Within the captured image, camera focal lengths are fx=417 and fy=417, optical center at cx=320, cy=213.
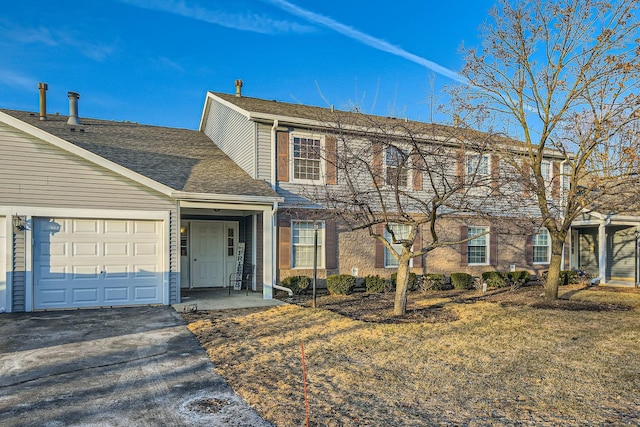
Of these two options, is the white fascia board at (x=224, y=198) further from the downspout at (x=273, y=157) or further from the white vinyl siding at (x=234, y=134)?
the white vinyl siding at (x=234, y=134)

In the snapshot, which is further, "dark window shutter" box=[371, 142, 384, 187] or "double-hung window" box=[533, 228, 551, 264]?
"double-hung window" box=[533, 228, 551, 264]

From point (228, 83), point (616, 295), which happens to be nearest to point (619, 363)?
point (616, 295)

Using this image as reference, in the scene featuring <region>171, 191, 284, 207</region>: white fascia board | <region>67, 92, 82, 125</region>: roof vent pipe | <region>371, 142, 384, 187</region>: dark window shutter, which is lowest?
<region>171, 191, 284, 207</region>: white fascia board

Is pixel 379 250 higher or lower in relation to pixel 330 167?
lower

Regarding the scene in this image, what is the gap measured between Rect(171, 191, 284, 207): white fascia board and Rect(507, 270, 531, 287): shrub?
878cm

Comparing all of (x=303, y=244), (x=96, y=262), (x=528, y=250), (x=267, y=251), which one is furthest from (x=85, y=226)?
(x=528, y=250)

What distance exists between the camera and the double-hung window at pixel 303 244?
1236 centimetres

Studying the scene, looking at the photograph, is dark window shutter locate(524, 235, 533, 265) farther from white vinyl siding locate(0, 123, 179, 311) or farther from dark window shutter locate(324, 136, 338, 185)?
white vinyl siding locate(0, 123, 179, 311)

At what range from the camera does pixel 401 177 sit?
11953mm

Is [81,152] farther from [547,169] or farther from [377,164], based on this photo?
[547,169]

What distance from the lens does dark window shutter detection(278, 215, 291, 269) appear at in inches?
472

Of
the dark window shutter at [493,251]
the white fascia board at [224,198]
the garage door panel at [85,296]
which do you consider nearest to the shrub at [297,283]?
the white fascia board at [224,198]

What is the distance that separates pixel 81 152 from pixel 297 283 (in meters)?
6.20

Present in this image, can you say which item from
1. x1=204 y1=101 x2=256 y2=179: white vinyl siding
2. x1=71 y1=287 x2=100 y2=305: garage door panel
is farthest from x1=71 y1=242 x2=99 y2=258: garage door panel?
x1=204 y1=101 x2=256 y2=179: white vinyl siding
